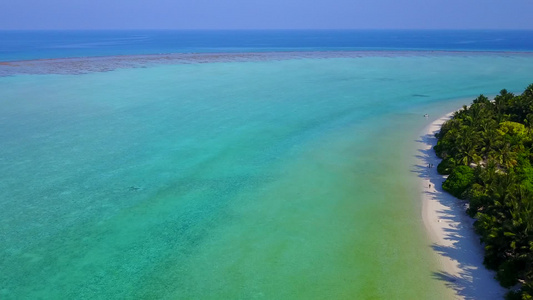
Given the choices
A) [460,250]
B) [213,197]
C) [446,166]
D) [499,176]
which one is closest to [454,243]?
[460,250]

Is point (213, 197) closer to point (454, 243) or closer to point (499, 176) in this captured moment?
point (454, 243)

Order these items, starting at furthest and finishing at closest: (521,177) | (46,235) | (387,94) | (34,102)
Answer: (387,94), (34,102), (521,177), (46,235)

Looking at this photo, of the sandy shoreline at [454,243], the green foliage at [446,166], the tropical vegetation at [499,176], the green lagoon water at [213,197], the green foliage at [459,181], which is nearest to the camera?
the tropical vegetation at [499,176]

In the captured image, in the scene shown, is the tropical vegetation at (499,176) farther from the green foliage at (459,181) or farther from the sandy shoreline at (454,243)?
the sandy shoreline at (454,243)

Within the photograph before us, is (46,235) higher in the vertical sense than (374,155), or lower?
lower

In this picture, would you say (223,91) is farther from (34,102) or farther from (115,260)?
(115,260)

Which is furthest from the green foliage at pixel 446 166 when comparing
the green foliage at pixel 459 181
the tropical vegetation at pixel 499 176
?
the green foliage at pixel 459 181

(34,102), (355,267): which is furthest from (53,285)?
(34,102)
